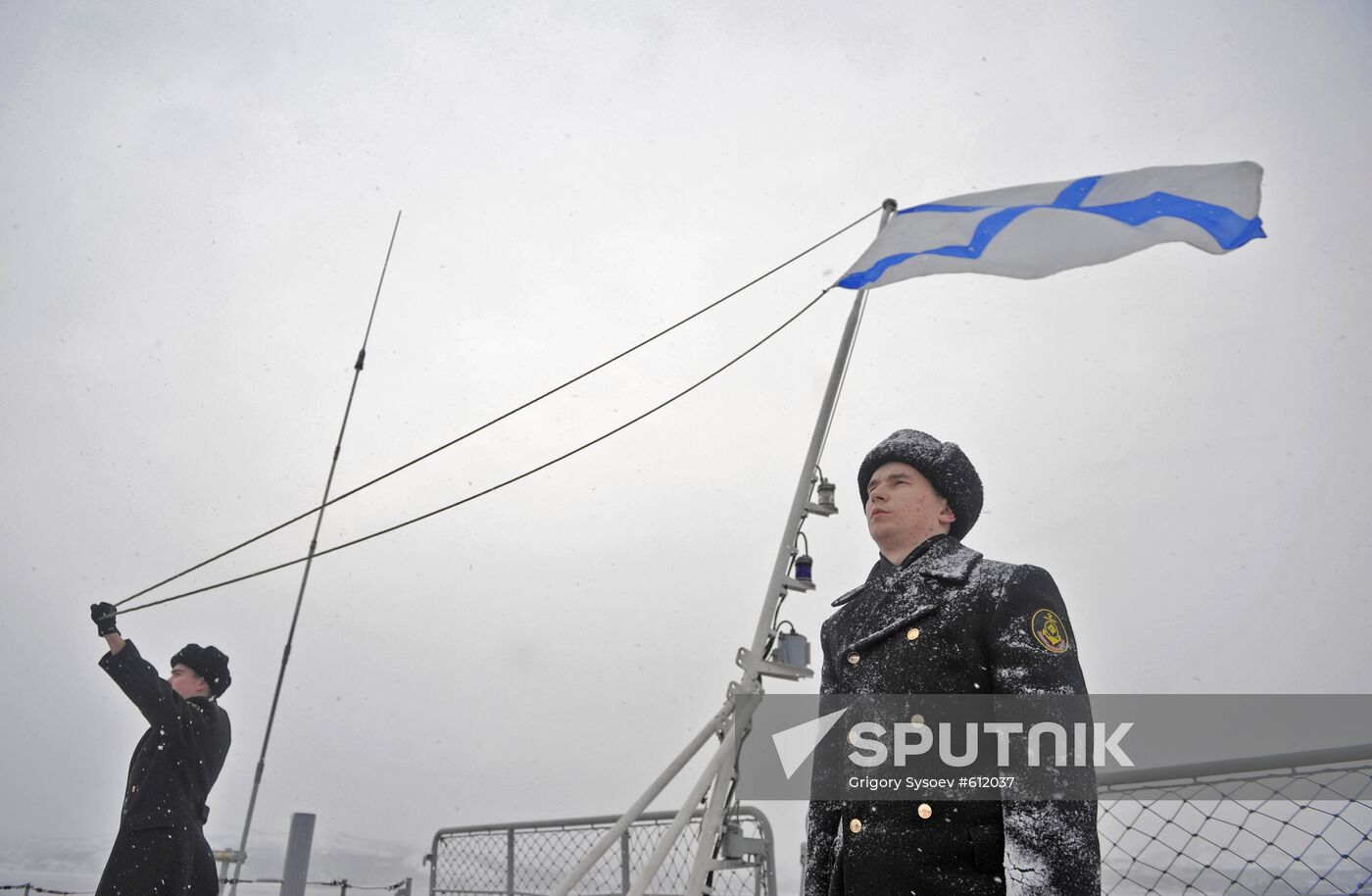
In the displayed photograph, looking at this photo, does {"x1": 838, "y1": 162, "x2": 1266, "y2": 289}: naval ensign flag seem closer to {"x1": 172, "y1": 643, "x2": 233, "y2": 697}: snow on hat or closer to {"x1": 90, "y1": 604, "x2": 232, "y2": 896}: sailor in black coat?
{"x1": 90, "y1": 604, "x2": 232, "y2": 896}: sailor in black coat

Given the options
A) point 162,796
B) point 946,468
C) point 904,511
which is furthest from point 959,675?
point 162,796

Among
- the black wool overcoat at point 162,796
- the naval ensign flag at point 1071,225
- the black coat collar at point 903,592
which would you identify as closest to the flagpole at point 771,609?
the naval ensign flag at point 1071,225

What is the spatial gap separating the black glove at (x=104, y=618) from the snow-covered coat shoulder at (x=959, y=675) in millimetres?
3774

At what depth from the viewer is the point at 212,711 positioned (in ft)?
18.7

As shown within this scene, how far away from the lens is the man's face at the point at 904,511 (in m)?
3.19

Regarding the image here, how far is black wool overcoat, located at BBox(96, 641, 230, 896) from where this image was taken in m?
5.02

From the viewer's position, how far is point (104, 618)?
15.8ft

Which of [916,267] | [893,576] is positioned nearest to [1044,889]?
[893,576]

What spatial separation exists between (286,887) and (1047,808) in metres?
5.58

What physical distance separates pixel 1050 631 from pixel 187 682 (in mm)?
5245

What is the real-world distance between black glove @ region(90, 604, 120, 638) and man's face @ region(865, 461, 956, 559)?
156 inches

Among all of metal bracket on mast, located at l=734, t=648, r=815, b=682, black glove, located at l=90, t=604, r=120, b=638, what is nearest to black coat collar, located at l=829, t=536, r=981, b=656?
metal bracket on mast, located at l=734, t=648, r=815, b=682

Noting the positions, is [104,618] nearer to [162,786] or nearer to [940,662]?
[162,786]

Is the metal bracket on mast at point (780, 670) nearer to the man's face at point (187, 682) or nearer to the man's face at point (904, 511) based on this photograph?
the man's face at point (904, 511)
